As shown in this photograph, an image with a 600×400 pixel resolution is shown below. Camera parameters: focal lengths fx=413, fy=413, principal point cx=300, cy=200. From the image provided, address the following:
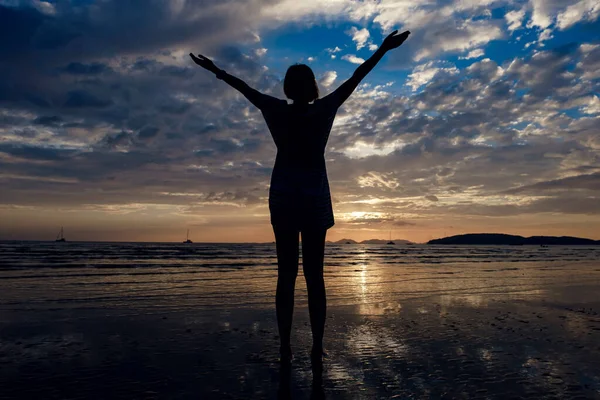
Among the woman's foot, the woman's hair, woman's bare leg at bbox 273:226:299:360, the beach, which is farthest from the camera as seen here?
the woman's hair

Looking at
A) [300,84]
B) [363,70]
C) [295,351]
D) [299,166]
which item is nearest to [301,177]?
[299,166]

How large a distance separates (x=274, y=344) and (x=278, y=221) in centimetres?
186

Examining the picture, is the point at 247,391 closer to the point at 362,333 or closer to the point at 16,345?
the point at 362,333

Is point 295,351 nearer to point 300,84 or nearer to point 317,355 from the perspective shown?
point 317,355

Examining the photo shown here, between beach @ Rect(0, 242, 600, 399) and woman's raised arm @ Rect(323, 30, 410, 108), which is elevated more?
woman's raised arm @ Rect(323, 30, 410, 108)

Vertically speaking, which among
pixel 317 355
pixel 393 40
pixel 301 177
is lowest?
pixel 317 355

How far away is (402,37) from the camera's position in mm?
3441

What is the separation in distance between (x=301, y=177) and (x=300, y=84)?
0.80 m

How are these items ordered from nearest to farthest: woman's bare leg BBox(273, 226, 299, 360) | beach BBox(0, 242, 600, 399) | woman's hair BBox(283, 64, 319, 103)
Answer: beach BBox(0, 242, 600, 399) → woman's bare leg BBox(273, 226, 299, 360) → woman's hair BBox(283, 64, 319, 103)

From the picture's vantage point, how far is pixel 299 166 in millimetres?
3297

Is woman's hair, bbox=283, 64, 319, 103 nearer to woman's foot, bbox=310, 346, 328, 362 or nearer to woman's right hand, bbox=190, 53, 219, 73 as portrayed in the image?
woman's right hand, bbox=190, 53, 219, 73

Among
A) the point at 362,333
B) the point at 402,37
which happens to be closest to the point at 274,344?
the point at 362,333

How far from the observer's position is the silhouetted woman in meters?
3.27

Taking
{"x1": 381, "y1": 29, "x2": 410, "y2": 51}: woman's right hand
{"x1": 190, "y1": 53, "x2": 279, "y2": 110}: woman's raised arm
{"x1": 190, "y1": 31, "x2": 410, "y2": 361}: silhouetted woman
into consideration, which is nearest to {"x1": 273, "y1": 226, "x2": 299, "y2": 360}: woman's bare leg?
{"x1": 190, "y1": 31, "x2": 410, "y2": 361}: silhouetted woman
